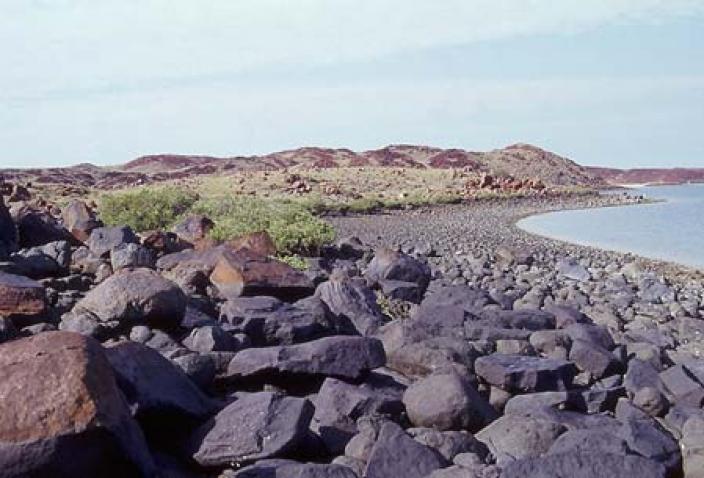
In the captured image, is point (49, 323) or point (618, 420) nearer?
point (618, 420)

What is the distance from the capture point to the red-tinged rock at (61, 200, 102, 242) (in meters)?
13.0

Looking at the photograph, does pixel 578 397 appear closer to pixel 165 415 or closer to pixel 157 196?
pixel 165 415

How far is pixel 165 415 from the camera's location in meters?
5.61

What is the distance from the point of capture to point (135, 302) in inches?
278

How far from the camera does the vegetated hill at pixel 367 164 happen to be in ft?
218

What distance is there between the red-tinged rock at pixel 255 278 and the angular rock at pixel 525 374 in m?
2.40

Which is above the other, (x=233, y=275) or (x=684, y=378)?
(x=233, y=275)

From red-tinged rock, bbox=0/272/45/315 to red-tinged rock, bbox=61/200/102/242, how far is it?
539cm

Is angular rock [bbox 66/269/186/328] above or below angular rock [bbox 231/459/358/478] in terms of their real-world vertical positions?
above

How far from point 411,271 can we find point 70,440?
26.7ft

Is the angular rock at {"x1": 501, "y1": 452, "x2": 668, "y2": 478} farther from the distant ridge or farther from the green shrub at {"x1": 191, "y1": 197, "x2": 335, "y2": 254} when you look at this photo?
the distant ridge

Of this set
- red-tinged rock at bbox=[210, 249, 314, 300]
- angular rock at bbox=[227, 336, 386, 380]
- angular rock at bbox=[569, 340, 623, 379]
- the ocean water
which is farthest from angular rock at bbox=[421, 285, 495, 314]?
the ocean water

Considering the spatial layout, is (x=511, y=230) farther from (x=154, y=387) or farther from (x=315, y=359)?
(x=154, y=387)

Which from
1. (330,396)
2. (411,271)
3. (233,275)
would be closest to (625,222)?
(411,271)
